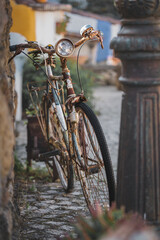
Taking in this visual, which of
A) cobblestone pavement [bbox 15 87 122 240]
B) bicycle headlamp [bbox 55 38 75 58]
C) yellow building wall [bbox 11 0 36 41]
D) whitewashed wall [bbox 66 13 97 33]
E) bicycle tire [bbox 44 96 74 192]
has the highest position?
whitewashed wall [bbox 66 13 97 33]

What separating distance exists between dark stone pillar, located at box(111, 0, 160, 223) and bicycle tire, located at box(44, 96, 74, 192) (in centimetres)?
132

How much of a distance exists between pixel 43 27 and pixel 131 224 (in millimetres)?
10647

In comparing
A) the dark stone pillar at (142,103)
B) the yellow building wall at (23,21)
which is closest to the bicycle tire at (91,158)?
the dark stone pillar at (142,103)

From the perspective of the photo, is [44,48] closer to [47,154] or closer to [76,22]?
[47,154]

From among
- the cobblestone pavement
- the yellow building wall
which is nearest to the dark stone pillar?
the cobblestone pavement

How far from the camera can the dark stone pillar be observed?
2123 mm

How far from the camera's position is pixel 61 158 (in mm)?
3688

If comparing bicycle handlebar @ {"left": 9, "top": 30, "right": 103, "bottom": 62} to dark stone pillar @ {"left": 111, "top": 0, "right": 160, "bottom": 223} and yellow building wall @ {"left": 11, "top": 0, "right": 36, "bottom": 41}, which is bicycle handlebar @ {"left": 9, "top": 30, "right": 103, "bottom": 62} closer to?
dark stone pillar @ {"left": 111, "top": 0, "right": 160, "bottom": 223}

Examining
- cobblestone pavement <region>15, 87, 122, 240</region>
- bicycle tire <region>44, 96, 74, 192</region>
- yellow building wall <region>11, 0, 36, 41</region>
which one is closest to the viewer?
cobblestone pavement <region>15, 87, 122, 240</region>

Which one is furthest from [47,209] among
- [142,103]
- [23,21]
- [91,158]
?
[23,21]

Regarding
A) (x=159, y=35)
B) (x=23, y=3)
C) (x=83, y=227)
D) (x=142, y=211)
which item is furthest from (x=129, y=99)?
(x=23, y=3)

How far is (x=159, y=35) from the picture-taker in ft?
6.98

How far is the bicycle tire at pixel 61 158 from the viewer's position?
3.58 meters

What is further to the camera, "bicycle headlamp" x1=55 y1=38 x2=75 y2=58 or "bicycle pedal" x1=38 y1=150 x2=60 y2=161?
"bicycle pedal" x1=38 y1=150 x2=60 y2=161
